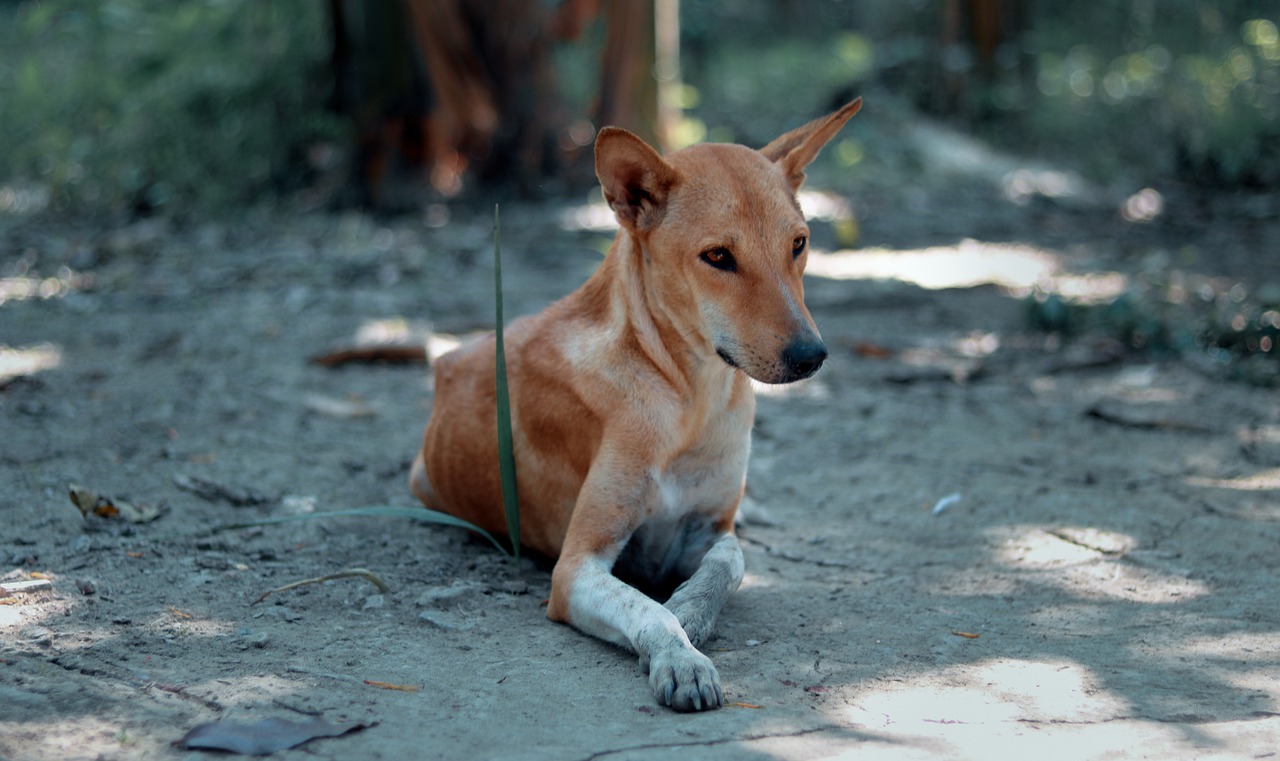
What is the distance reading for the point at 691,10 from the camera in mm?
18906

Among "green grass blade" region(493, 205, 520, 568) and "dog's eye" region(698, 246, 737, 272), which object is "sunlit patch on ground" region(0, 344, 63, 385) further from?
"dog's eye" region(698, 246, 737, 272)

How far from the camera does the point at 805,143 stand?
374 cm

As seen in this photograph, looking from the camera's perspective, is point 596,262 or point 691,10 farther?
point 691,10

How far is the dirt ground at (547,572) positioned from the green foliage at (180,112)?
2.03 meters

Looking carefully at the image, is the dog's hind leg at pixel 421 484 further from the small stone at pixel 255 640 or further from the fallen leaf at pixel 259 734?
the fallen leaf at pixel 259 734

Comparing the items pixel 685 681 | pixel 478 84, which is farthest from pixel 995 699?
pixel 478 84

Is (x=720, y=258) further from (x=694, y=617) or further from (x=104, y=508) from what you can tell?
(x=104, y=508)

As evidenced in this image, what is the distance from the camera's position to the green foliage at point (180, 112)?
398 inches

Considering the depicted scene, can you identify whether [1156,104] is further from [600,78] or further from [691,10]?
[691,10]

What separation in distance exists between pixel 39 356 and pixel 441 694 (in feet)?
14.2

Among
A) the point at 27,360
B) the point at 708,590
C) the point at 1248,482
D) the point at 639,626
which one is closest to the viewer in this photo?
the point at 639,626

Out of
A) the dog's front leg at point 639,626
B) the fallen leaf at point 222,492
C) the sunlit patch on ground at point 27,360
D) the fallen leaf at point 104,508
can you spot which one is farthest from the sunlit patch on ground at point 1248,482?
the sunlit patch on ground at point 27,360

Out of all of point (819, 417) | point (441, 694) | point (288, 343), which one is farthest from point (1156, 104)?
point (441, 694)

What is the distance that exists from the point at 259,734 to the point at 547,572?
1.60 metres
